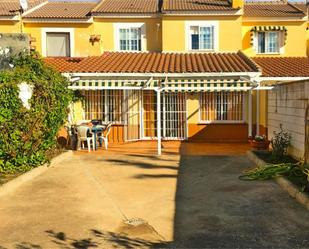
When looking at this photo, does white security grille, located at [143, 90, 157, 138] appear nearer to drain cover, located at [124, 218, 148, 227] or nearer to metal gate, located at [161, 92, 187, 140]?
metal gate, located at [161, 92, 187, 140]

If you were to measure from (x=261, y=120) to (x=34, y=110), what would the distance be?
13999 mm

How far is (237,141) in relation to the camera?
21.8 metres

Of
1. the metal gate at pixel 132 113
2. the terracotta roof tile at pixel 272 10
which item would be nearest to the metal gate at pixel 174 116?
the metal gate at pixel 132 113

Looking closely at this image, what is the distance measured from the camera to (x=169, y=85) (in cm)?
1795

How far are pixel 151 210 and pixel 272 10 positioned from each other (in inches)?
932

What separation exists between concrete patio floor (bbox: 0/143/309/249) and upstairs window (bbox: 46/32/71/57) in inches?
552

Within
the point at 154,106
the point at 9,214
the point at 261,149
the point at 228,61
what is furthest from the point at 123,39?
the point at 9,214

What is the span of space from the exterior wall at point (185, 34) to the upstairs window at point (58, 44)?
6.90 meters

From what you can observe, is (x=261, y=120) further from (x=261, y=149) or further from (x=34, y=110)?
(x=34, y=110)

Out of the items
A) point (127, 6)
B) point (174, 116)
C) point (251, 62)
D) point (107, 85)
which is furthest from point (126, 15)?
point (251, 62)

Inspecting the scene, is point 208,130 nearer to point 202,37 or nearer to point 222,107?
point 222,107

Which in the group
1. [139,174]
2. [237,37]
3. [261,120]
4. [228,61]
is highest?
[237,37]

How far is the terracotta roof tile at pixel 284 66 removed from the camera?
2078cm

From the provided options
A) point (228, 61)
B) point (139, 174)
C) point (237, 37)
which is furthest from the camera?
point (237, 37)
